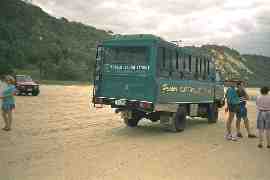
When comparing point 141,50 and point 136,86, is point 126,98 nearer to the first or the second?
point 136,86

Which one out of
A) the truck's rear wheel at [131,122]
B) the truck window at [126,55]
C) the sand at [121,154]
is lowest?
the sand at [121,154]

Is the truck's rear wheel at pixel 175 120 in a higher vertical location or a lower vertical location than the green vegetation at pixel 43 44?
lower

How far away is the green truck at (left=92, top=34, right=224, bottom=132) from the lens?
563 inches

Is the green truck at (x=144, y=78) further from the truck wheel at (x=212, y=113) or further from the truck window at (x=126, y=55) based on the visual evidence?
the truck wheel at (x=212, y=113)

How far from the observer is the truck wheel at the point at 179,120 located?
15523mm

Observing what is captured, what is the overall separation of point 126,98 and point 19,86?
2004cm

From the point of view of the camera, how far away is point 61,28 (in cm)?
15088

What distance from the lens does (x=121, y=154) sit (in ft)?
34.8

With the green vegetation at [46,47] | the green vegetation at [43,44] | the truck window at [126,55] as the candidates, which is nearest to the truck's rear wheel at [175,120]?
the truck window at [126,55]

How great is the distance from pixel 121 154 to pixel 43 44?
4220 inches

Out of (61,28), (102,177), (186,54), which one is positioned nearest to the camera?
(102,177)

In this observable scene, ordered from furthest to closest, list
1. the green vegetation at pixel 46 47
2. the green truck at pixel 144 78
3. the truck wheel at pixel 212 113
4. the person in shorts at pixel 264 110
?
1. the green vegetation at pixel 46 47
2. the truck wheel at pixel 212 113
3. the green truck at pixel 144 78
4. the person in shorts at pixel 264 110

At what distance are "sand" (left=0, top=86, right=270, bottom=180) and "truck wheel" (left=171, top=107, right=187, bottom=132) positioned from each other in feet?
1.16

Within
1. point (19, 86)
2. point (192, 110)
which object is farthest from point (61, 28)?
point (192, 110)
